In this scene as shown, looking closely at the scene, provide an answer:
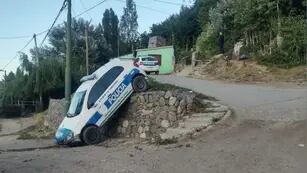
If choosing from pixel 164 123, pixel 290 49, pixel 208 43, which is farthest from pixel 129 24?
pixel 164 123

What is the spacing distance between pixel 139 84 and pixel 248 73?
8825 millimetres

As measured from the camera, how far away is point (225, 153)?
12.1m

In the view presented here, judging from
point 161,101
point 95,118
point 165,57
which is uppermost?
point 165,57

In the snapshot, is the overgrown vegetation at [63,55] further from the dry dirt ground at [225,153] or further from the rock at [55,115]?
the dry dirt ground at [225,153]

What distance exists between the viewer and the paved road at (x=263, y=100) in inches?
625

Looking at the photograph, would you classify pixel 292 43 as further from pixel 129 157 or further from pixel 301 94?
pixel 129 157

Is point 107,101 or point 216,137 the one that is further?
point 107,101

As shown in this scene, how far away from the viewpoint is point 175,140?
47.6ft

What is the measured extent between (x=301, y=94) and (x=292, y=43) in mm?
10277

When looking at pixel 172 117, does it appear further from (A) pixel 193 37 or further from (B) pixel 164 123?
(A) pixel 193 37

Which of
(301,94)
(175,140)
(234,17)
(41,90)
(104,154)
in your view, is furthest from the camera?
(41,90)

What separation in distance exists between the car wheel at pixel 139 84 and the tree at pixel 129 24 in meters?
64.6

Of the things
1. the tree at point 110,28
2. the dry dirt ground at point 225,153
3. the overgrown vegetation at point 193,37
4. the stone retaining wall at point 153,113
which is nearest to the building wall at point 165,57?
the overgrown vegetation at point 193,37

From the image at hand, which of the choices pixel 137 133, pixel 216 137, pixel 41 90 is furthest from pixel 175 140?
pixel 41 90
